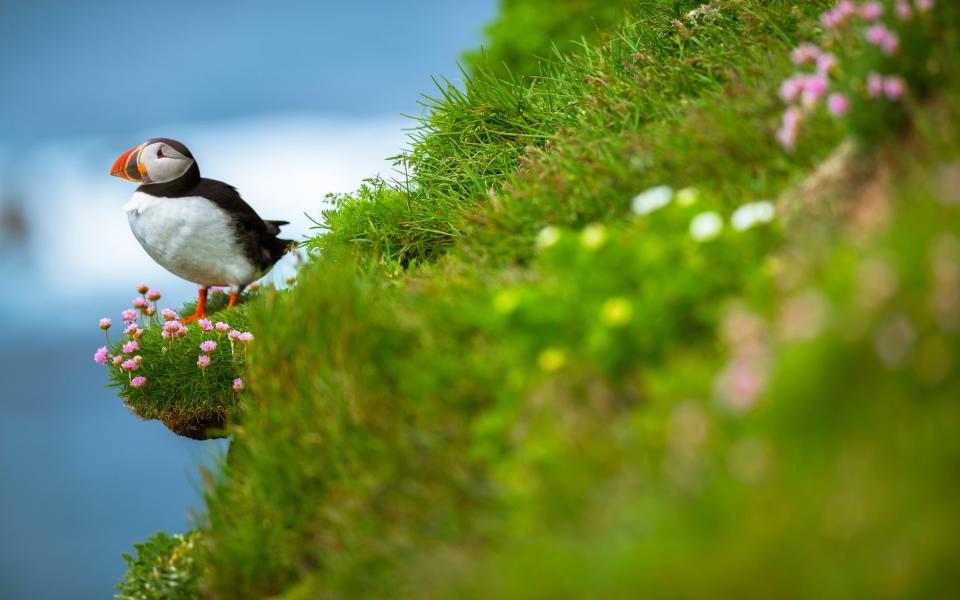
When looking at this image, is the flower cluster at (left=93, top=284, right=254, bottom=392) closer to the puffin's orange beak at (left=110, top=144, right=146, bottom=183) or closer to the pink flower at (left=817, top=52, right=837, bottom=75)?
the puffin's orange beak at (left=110, top=144, right=146, bottom=183)

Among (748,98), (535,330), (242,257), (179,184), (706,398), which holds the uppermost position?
(179,184)

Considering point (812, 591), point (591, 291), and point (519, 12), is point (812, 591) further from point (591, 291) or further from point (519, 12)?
point (519, 12)

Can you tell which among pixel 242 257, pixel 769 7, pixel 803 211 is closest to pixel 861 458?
pixel 803 211

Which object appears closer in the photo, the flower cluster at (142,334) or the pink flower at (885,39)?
the pink flower at (885,39)

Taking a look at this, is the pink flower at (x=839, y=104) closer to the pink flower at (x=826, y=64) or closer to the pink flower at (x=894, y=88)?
the pink flower at (x=894, y=88)

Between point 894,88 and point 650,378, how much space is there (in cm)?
198

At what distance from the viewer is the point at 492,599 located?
110 inches

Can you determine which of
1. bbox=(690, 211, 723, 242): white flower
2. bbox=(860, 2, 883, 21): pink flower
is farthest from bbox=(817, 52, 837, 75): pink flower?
bbox=(690, 211, 723, 242): white flower

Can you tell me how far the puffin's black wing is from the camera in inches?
382

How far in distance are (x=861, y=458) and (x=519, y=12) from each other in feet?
57.3

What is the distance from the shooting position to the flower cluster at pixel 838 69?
4.72 meters

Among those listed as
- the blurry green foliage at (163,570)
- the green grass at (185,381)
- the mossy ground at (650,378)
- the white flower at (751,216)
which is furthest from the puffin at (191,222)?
the white flower at (751,216)

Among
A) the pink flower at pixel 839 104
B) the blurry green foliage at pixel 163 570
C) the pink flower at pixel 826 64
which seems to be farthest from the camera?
the blurry green foliage at pixel 163 570

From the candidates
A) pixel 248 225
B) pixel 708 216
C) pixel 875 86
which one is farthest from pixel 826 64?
pixel 248 225
